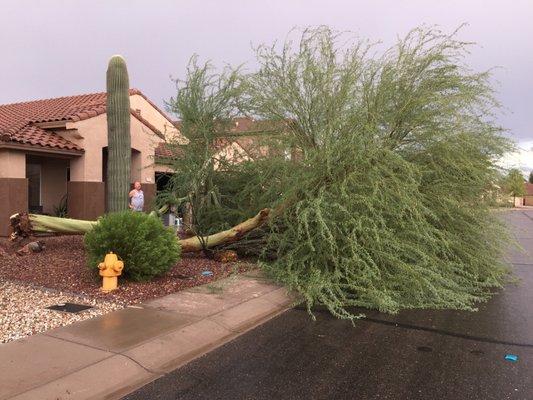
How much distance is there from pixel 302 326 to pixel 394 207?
293 centimetres

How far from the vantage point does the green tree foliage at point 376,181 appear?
26.8 ft

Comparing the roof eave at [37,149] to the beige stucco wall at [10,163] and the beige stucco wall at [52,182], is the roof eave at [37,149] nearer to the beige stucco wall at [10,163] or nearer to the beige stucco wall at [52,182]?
the beige stucco wall at [10,163]

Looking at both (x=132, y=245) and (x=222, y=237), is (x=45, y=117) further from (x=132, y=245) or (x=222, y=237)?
(x=132, y=245)

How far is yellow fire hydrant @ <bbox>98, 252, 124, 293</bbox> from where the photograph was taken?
24.7ft

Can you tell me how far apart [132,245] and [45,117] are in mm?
10889

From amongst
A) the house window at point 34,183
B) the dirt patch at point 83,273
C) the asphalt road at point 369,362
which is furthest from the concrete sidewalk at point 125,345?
the house window at point 34,183

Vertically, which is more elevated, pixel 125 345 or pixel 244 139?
pixel 244 139

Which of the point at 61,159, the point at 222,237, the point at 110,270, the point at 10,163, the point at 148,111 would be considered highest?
the point at 148,111

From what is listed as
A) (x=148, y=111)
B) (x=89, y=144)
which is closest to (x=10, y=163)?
(x=89, y=144)

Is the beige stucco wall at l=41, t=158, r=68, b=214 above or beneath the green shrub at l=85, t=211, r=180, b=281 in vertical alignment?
above

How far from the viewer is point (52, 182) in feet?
56.2

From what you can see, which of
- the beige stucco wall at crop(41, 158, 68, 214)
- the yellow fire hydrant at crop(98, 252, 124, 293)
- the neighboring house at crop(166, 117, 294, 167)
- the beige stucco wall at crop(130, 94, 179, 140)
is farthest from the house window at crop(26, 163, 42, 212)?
the yellow fire hydrant at crop(98, 252, 124, 293)

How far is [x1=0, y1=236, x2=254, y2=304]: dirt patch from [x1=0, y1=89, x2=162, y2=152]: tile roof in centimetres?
395

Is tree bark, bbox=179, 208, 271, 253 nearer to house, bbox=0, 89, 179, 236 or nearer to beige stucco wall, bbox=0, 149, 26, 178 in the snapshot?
house, bbox=0, 89, 179, 236
